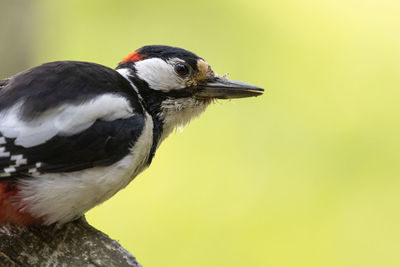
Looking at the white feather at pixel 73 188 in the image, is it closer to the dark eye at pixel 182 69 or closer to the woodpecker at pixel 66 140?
the woodpecker at pixel 66 140

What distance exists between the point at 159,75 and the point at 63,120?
0.42m

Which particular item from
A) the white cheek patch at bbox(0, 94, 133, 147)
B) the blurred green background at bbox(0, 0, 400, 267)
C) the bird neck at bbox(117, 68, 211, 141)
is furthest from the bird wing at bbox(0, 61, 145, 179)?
the blurred green background at bbox(0, 0, 400, 267)

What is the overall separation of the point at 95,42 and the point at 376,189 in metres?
1.99

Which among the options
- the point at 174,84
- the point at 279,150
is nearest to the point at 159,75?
the point at 174,84

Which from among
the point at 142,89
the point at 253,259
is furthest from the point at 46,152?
the point at 253,259

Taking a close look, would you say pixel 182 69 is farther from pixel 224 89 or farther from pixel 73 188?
pixel 73 188

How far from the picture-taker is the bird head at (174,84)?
92.0 inches

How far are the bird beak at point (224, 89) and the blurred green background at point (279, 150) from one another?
3.90ft

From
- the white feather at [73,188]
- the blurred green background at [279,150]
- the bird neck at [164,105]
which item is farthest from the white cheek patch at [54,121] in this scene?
the blurred green background at [279,150]

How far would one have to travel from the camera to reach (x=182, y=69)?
238 centimetres

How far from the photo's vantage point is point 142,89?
2.35 meters

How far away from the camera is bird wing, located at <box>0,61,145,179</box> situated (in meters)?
2.02

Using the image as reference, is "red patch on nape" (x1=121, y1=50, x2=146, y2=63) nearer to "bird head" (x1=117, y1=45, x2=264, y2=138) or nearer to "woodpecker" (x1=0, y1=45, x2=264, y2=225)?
"bird head" (x1=117, y1=45, x2=264, y2=138)

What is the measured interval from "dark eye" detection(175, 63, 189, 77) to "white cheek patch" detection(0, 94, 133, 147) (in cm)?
34
